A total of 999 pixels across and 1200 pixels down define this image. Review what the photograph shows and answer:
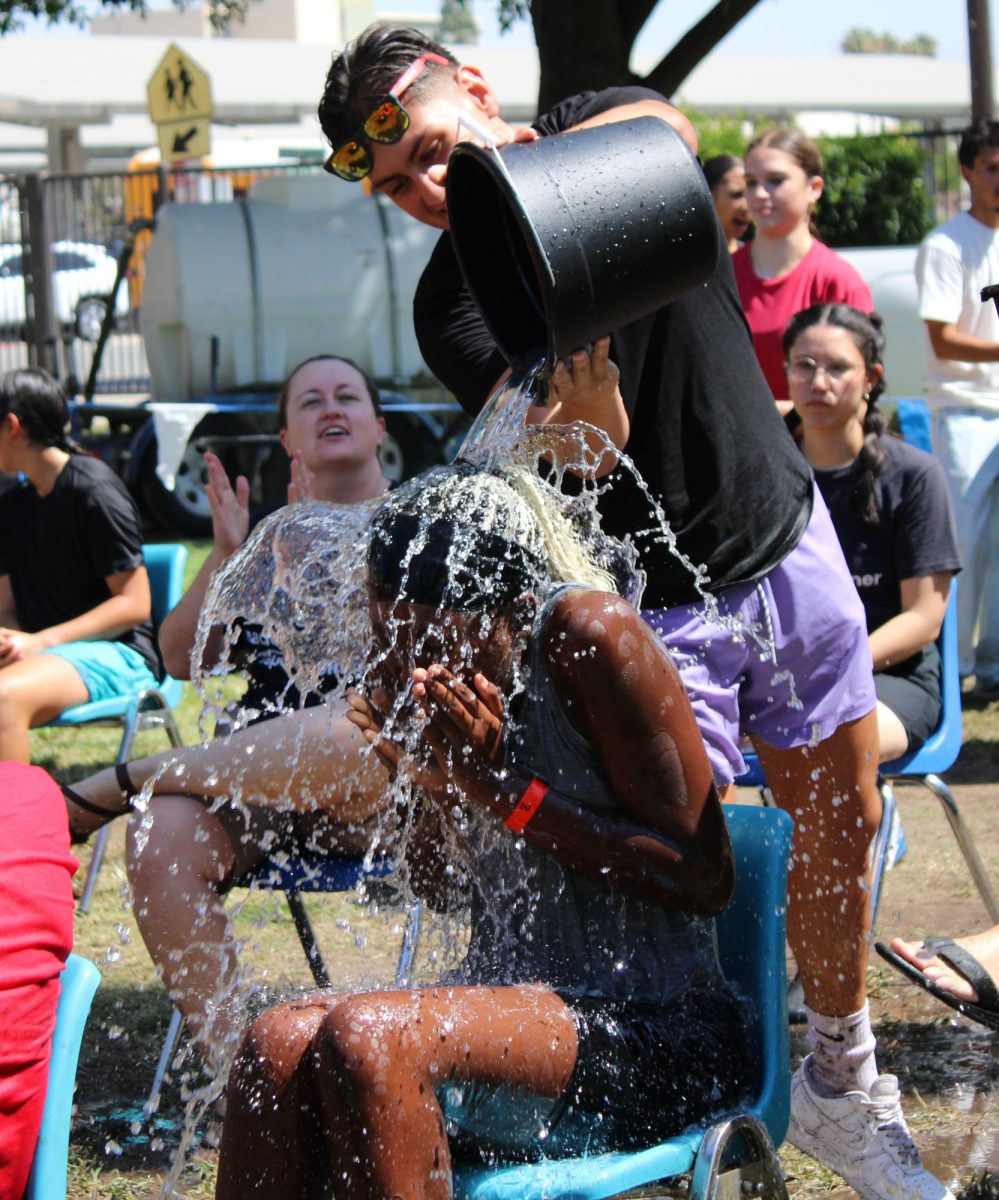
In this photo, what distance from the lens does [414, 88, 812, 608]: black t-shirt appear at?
8.54 ft

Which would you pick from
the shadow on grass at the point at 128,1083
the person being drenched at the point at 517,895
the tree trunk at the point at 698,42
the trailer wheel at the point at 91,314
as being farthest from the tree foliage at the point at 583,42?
the trailer wheel at the point at 91,314

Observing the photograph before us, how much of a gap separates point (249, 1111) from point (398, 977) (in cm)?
82

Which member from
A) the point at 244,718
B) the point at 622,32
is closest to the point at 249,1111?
the point at 244,718

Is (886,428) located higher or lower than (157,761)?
higher

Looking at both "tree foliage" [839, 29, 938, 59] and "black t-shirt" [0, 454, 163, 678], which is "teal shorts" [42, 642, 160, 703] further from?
"tree foliage" [839, 29, 938, 59]

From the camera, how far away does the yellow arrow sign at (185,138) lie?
12062mm

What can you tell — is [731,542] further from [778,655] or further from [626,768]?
[626,768]

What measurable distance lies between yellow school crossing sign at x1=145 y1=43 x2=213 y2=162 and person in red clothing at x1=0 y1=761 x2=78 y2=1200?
10.6 metres

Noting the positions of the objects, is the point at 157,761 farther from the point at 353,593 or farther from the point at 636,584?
the point at 636,584

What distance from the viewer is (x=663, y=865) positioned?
216 cm

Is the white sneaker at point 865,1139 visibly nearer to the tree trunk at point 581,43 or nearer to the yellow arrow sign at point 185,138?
the tree trunk at point 581,43

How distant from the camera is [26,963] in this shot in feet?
6.48

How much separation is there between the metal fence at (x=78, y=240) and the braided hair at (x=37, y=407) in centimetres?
810

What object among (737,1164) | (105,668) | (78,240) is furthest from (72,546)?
(78,240)
